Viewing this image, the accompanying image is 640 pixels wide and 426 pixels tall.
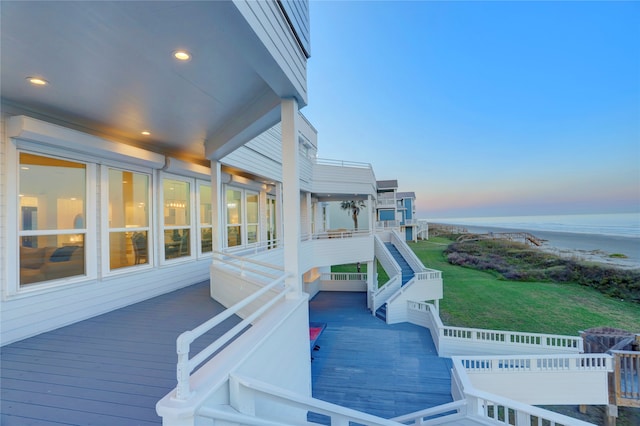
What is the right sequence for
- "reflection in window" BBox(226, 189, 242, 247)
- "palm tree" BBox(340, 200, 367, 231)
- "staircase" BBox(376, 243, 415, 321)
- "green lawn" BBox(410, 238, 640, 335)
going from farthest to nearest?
"palm tree" BBox(340, 200, 367, 231) < "green lawn" BBox(410, 238, 640, 335) < "staircase" BBox(376, 243, 415, 321) < "reflection in window" BBox(226, 189, 242, 247)

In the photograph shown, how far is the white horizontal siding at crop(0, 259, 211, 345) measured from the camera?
12.3 feet

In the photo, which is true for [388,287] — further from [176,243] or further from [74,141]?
[74,141]

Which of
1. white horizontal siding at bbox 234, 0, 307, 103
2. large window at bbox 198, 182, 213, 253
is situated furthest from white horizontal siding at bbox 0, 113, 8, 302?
large window at bbox 198, 182, 213, 253

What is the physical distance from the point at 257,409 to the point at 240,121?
13.3 ft

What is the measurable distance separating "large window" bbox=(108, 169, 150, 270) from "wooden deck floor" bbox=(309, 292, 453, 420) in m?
5.17

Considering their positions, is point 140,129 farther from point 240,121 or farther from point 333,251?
point 333,251

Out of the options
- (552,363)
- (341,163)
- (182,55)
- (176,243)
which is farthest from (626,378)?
(341,163)

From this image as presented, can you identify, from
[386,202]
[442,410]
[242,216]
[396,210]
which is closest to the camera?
[442,410]

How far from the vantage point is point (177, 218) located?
7.25 metres

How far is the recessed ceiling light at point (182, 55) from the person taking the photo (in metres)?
2.66

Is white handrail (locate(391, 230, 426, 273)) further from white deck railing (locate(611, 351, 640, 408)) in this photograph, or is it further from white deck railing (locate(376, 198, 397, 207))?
white deck railing (locate(376, 198, 397, 207))

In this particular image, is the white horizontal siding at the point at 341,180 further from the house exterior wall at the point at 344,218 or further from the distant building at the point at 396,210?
the distant building at the point at 396,210

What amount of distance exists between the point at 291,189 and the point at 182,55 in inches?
73.8

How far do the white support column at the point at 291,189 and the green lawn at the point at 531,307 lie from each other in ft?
38.9
